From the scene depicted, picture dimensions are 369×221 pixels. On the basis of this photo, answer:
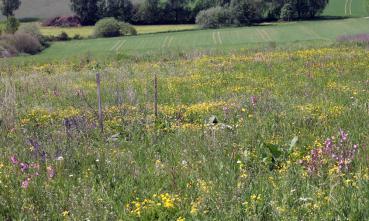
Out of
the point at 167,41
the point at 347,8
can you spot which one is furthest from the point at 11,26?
the point at 347,8

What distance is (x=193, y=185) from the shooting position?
522 centimetres

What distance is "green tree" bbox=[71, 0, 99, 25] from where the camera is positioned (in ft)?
347

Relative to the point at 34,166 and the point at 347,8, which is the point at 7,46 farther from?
the point at 347,8

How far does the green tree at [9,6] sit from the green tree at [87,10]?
18380mm

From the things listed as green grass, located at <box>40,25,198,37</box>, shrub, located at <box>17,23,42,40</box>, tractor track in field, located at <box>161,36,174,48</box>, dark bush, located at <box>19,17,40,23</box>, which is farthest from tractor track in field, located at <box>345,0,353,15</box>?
dark bush, located at <box>19,17,40,23</box>

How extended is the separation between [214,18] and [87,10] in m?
30.6

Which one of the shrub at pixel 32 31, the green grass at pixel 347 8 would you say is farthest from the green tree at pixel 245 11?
the shrub at pixel 32 31

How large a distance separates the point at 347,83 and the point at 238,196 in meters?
8.71

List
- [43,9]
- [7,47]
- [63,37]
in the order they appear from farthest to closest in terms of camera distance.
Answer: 1. [43,9]
2. [63,37]
3. [7,47]

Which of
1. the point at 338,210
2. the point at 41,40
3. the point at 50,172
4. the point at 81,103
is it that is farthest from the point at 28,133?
the point at 41,40

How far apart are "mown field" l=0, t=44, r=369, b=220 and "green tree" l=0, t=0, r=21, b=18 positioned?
371 feet

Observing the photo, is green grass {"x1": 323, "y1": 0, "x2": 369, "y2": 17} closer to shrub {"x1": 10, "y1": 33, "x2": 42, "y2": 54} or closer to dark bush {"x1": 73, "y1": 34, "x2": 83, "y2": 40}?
dark bush {"x1": 73, "y1": 34, "x2": 83, "y2": 40}

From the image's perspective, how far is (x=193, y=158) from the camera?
613 centimetres

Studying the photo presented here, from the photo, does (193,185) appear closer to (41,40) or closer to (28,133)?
(28,133)
